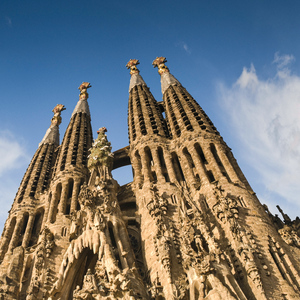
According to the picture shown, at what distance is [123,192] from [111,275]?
10929 millimetres

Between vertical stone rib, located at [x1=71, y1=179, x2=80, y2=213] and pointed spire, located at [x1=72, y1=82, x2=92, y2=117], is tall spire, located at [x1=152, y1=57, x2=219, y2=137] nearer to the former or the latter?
vertical stone rib, located at [x1=71, y1=179, x2=80, y2=213]

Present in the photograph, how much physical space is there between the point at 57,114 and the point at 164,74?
54.7 ft

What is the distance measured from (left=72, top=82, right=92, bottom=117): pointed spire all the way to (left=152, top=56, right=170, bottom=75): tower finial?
10.6m

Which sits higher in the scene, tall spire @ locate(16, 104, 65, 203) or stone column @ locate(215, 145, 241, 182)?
tall spire @ locate(16, 104, 65, 203)

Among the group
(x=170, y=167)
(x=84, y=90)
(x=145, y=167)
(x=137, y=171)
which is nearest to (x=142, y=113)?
(x=137, y=171)

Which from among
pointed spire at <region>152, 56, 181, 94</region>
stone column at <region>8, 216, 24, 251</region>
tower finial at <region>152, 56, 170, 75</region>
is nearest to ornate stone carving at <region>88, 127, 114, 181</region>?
stone column at <region>8, 216, 24, 251</region>

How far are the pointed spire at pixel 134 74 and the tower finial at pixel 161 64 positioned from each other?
2545 mm

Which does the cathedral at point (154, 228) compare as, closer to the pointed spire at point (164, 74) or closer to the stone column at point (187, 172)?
the stone column at point (187, 172)

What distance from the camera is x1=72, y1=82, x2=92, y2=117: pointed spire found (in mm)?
47478

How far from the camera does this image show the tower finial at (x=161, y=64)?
4684 centimetres

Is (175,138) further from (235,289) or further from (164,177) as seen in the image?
(235,289)

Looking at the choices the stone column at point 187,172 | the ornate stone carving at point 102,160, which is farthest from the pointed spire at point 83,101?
the stone column at point 187,172

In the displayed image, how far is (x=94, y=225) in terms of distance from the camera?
71.5 feet

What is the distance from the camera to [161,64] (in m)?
48.3
